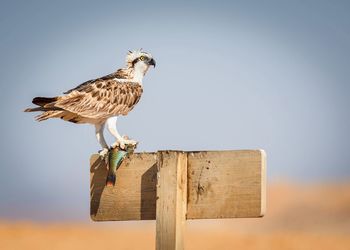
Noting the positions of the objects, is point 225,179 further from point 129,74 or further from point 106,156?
point 129,74

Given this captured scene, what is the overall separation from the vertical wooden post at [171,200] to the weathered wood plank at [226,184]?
0.22ft

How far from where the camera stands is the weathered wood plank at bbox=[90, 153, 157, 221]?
15.9 ft

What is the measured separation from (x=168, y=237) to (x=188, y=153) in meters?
0.61

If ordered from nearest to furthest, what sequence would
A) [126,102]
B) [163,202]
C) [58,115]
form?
[163,202]
[58,115]
[126,102]

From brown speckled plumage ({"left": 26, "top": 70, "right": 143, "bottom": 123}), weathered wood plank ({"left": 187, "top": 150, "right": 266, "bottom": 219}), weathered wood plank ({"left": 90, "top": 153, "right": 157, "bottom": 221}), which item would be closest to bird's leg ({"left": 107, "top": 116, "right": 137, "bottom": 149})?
brown speckled plumage ({"left": 26, "top": 70, "right": 143, "bottom": 123})

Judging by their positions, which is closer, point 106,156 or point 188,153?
point 188,153

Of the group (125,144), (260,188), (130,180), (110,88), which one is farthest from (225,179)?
(110,88)

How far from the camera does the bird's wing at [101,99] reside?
805cm

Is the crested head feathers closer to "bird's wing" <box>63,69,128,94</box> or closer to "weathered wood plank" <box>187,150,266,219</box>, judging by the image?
"bird's wing" <box>63,69,128,94</box>

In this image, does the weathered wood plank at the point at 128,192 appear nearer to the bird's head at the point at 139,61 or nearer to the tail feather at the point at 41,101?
the tail feather at the point at 41,101

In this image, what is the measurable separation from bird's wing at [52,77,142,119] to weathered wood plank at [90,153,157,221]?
2687 mm

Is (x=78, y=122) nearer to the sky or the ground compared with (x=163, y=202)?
nearer to the sky

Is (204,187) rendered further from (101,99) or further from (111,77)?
(111,77)

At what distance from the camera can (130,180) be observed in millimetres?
5023
